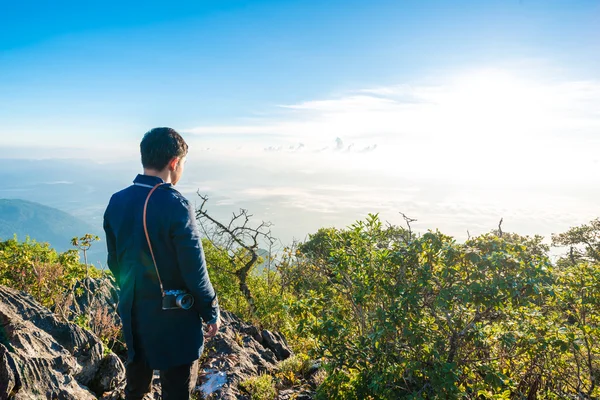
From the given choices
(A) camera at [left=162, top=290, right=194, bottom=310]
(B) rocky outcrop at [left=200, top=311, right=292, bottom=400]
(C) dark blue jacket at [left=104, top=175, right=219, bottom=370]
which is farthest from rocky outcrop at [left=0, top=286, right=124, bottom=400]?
(A) camera at [left=162, top=290, right=194, bottom=310]

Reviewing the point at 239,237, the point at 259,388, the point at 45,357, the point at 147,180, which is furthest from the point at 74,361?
the point at 239,237

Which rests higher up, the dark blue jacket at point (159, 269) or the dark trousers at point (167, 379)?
the dark blue jacket at point (159, 269)

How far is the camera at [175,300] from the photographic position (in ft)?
9.89

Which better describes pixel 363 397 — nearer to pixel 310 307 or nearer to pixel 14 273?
pixel 310 307

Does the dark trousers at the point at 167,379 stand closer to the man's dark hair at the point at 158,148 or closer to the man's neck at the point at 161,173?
the man's neck at the point at 161,173

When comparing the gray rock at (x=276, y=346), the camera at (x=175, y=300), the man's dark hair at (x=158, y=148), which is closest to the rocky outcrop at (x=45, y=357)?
the camera at (x=175, y=300)

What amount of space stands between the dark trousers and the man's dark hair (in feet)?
5.22

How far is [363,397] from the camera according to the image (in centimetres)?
503

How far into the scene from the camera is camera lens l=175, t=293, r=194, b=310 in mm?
3018

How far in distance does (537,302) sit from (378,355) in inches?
88.5

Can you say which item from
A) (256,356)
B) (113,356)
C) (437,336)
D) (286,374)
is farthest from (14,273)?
(437,336)

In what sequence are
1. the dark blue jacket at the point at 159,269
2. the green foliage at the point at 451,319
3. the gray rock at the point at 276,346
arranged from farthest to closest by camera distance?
1. the gray rock at the point at 276,346
2. the green foliage at the point at 451,319
3. the dark blue jacket at the point at 159,269

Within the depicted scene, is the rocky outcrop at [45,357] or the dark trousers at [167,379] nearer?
the dark trousers at [167,379]

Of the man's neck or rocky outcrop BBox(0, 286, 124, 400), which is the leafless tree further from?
the man's neck
